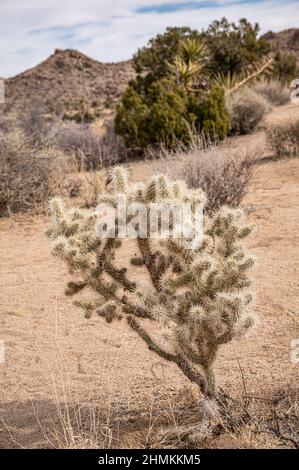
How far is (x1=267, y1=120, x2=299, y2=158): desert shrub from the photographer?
1118 cm

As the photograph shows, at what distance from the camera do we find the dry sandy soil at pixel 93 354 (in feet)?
12.5

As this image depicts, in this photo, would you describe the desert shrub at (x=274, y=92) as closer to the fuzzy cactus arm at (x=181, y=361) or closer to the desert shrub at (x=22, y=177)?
the desert shrub at (x=22, y=177)

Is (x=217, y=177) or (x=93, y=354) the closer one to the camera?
(x=93, y=354)

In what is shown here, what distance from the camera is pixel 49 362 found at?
448 cm

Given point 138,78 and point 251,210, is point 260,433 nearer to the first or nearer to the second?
point 251,210

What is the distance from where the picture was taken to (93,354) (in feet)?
15.0

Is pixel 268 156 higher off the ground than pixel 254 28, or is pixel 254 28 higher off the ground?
pixel 254 28

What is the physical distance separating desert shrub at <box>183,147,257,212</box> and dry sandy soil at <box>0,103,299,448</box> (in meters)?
0.98

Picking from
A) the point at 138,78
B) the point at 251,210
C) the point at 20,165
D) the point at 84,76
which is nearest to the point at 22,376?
the point at 251,210

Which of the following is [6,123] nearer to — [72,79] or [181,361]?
[181,361]

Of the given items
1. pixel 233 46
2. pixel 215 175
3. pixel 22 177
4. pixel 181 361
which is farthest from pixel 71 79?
pixel 181 361

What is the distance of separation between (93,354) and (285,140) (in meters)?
7.89

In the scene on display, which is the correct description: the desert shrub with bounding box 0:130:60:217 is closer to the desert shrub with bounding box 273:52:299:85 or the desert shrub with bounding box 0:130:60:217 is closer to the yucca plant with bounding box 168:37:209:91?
the yucca plant with bounding box 168:37:209:91
